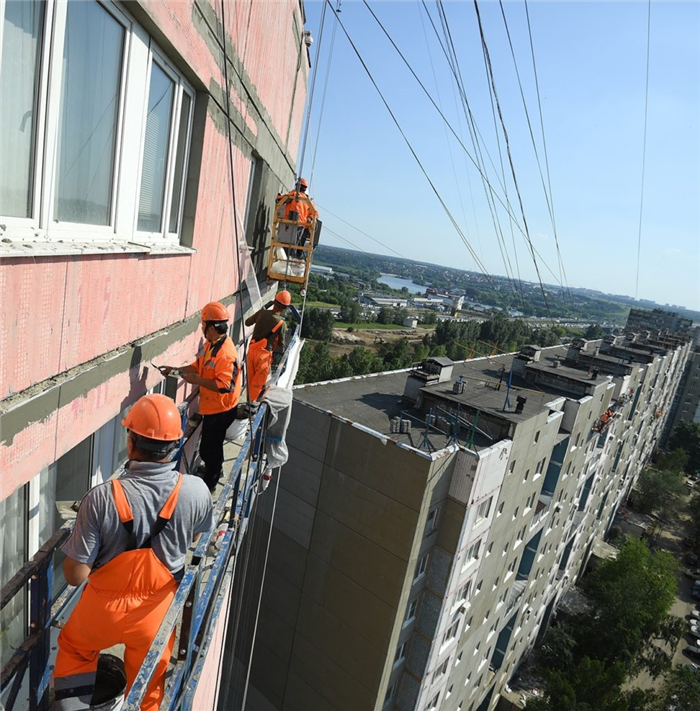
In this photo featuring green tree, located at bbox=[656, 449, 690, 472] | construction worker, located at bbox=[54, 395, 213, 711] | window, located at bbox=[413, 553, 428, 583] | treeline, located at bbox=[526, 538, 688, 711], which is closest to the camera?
construction worker, located at bbox=[54, 395, 213, 711]

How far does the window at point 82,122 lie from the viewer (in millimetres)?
2746

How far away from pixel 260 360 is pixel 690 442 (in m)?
85.8

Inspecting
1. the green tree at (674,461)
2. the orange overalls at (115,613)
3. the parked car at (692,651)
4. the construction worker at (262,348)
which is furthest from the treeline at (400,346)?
the orange overalls at (115,613)

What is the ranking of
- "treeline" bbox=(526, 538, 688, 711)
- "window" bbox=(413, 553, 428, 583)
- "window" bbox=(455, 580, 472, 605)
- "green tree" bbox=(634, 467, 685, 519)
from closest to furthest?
"window" bbox=(413, 553, 428, 583), "window" bbox=(455, 580, 472, 605), "treeline" bbox=(526, 538, 688, 711), "green tree" bbox=(634, 467, 685, 519)

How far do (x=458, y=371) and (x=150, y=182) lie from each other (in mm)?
22567

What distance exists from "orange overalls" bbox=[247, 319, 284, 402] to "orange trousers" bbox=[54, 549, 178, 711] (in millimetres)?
4074

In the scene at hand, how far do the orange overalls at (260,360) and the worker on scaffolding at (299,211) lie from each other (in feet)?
13.1

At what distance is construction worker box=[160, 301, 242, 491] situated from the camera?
17.6 ft

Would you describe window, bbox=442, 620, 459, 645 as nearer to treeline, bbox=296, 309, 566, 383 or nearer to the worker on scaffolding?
the worker on scaffolding

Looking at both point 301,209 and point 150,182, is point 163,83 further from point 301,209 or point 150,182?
point 301,209

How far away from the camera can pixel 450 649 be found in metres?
17.8

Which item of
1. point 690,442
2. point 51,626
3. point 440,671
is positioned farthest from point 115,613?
point 690,442

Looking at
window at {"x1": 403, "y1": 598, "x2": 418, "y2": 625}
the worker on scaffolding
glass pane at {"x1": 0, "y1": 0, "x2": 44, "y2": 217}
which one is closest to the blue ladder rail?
glass pane at {"x1": 0, "y1": 0, "x2": 44, "y2": 217}

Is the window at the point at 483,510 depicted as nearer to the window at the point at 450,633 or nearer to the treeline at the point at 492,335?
the window at the point at 450,633
